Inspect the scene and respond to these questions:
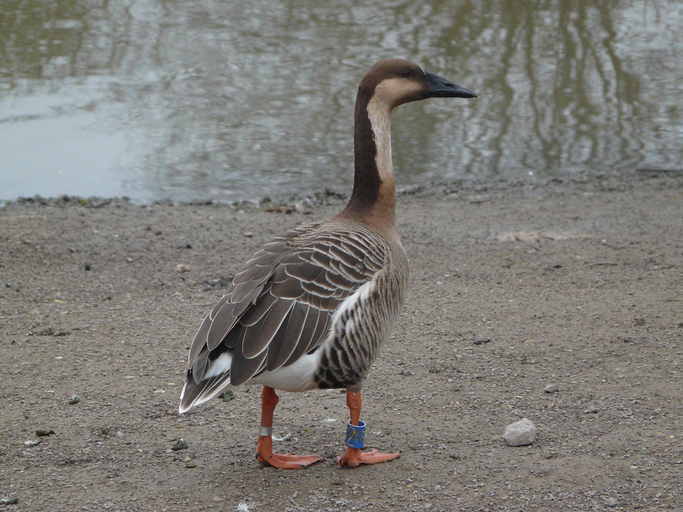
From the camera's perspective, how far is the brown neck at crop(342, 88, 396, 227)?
16.9 ft

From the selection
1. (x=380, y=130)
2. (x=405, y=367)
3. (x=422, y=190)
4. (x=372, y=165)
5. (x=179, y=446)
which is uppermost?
(x=380, y=130)

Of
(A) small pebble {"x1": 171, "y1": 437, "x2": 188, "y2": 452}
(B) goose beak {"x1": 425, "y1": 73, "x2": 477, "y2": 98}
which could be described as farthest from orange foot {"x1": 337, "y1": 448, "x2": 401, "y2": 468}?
(B) goose beak {"x1": 425, "y1": 73, "x2": 477, "y2": 98}

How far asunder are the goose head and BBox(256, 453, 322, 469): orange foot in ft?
6.36

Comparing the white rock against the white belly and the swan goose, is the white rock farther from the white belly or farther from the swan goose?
the white belly

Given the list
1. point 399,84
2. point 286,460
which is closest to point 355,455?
point 286,460

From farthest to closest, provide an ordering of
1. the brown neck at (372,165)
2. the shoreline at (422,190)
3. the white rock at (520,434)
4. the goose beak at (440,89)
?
the shoreline at (422,190) < the goose beak at (440,89) < the brown neck at (372,165) < the white rock at (520,434)

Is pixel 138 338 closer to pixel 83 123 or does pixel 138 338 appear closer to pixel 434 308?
pixel 434 308

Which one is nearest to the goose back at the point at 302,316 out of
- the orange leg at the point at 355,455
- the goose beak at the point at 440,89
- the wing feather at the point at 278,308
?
the wing feather at the point at 278,308

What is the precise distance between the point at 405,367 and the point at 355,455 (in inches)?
49.5

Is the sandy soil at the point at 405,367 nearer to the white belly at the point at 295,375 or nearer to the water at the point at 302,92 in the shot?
the white belly at the point at 295,375

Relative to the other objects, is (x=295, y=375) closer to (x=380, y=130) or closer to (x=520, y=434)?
(x=520, y=434)

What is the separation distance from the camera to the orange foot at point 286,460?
4.67m

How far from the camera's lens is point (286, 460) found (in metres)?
4.71

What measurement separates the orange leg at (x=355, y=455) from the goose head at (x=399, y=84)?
64.2 inches
